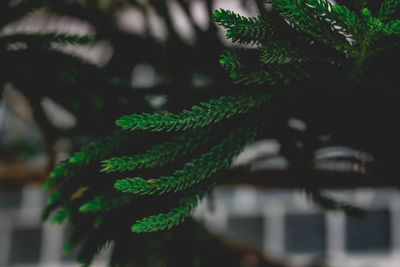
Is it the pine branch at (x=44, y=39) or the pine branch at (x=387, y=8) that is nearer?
the pine branch at (x=387, y=8)

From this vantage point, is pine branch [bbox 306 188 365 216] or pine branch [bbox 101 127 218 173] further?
pine branch [bbox 306 188 365 216]

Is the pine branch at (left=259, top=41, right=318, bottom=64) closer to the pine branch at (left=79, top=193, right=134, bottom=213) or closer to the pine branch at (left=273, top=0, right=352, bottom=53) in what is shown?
the pine branch at (left=273, top=0, right=352, bottom=53)

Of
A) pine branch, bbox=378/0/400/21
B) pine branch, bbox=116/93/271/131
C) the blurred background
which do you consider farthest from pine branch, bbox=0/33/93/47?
pine branch, bbox=378/0/400/21

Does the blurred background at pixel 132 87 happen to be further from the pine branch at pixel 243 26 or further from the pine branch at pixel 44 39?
the pine branch at pixel 243 26

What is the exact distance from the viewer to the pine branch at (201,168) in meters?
0.27

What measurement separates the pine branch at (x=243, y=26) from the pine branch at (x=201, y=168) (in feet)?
0.24

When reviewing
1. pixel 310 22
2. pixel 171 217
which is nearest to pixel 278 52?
pixel 310 22

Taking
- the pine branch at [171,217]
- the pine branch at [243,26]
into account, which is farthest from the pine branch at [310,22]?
the pine branch at [171,217]

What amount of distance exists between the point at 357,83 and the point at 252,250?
0.84 m

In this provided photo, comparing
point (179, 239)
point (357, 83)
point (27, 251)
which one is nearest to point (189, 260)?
point (179, 239)

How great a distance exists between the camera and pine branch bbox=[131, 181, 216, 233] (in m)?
0.26

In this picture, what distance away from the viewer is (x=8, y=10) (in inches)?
15.0

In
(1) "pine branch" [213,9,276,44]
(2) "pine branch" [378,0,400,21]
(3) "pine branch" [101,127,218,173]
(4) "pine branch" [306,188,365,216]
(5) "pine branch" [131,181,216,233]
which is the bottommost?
(5) "pine branch" [131,181,216,233]

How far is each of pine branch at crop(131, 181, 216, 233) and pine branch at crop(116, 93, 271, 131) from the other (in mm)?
56
